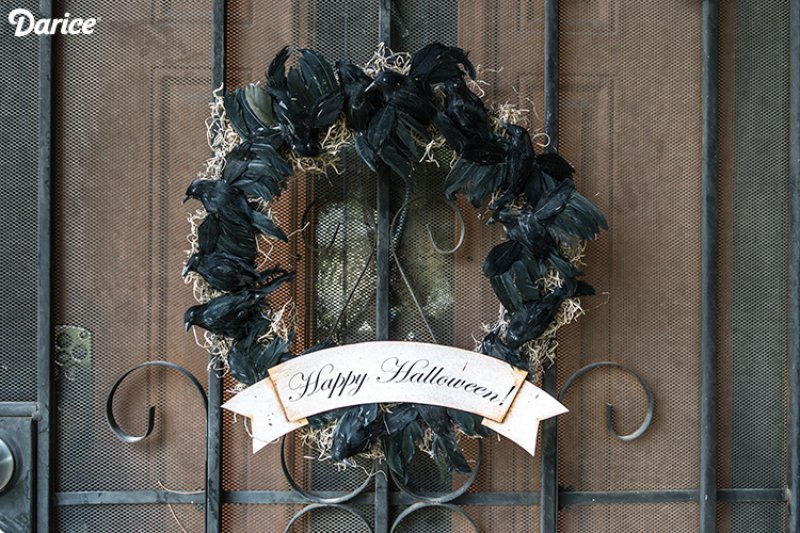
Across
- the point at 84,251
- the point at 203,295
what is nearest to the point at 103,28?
the point at 84,251

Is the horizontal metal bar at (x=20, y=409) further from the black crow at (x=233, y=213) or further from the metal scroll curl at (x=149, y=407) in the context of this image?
the black crow at (x=233, y=213)

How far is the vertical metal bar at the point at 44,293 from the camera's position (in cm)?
153

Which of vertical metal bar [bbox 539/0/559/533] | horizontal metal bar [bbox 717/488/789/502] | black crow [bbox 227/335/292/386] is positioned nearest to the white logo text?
black crow [bbox 227/335/292/386]

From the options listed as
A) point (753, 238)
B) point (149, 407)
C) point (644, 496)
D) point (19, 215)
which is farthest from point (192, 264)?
point (753, 238)

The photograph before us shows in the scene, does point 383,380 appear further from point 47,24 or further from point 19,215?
point 47,24

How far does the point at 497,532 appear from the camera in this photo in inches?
61.9

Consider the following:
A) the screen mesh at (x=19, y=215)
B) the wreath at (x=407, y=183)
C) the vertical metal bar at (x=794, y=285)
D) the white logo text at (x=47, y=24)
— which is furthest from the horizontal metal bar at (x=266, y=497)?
the white logo text at (x=47, y=24)

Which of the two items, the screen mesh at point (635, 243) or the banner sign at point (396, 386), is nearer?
the banner sign at point (396, 386)

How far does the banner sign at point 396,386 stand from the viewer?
144cm

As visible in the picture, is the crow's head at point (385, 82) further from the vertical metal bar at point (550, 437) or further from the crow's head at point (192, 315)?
the crow's head at point (192, 315)

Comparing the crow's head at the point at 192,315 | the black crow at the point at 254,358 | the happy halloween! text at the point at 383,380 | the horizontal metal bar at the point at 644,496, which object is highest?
the crow's head at the point at 192,315

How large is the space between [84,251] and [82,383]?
318mm

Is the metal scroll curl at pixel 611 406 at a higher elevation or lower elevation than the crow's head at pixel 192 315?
lower

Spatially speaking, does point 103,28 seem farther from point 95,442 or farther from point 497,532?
point 497,532
